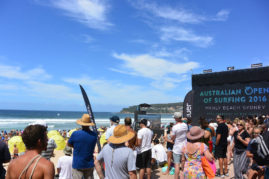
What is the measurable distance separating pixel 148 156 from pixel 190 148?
190 cm

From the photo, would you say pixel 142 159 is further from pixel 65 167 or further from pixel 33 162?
pixel 33 162

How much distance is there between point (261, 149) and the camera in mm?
3195

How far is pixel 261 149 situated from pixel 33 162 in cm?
310

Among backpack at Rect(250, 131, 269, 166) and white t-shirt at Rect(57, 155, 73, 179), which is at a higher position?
backpack at Rect(250, 131, 269, 166)

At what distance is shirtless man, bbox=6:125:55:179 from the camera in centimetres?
160

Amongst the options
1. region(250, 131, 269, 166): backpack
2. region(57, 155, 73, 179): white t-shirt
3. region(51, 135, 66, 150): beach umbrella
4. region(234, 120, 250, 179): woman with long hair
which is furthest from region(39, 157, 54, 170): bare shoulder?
region(51, 135, 66, 150): beach umbrella

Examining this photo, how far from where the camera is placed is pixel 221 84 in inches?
507

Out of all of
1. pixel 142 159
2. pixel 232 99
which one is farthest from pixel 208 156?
pixel 232 99

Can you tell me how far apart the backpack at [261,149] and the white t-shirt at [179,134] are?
150cm

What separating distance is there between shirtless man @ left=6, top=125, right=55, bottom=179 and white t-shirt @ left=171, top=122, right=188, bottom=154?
3322mm

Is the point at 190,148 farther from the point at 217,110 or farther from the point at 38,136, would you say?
the point at 217,110

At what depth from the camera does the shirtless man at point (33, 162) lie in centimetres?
160

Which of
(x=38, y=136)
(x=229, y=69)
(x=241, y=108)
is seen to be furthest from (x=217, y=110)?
(x=38, y=136)

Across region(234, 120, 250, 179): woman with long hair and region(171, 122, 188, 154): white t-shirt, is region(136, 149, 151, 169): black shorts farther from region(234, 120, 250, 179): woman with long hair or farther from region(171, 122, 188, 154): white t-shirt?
region(234, 120, 250, 179): woman with long hair
